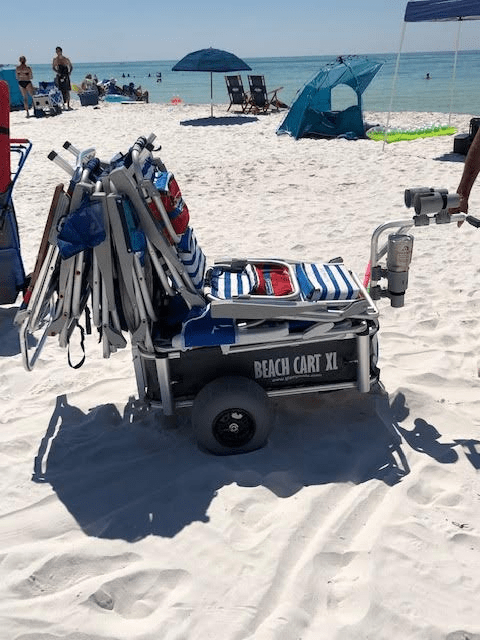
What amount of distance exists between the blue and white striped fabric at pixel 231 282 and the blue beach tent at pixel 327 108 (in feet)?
33.5

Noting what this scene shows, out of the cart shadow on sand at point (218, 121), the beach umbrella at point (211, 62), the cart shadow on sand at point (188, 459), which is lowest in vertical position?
the cart shadow on sand at point (188, 459)

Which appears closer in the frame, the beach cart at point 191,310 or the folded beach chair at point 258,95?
the beach cart at point 191,310

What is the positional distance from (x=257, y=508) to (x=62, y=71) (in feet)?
64.8

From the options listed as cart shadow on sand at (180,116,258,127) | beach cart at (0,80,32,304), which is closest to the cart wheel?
beach cart at (0,80,32,304)

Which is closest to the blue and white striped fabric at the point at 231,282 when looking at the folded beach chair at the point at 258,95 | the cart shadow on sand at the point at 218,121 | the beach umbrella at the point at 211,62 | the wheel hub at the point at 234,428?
the wheel hub at the point at 234,428

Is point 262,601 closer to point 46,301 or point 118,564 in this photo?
point 118,564

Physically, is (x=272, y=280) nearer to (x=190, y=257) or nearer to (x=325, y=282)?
(x=325, y=282)

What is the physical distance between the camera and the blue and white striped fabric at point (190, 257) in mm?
3271

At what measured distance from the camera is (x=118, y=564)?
8.48 feet

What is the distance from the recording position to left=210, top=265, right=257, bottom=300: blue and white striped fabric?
3389 mm

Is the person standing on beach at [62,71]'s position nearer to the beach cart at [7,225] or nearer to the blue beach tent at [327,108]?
the blue beach tent at [327,108]

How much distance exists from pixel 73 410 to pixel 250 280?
1.29m

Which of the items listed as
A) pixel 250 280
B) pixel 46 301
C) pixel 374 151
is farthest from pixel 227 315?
pixel 374 151

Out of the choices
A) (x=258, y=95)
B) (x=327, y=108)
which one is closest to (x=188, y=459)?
(x=327, y=108)
